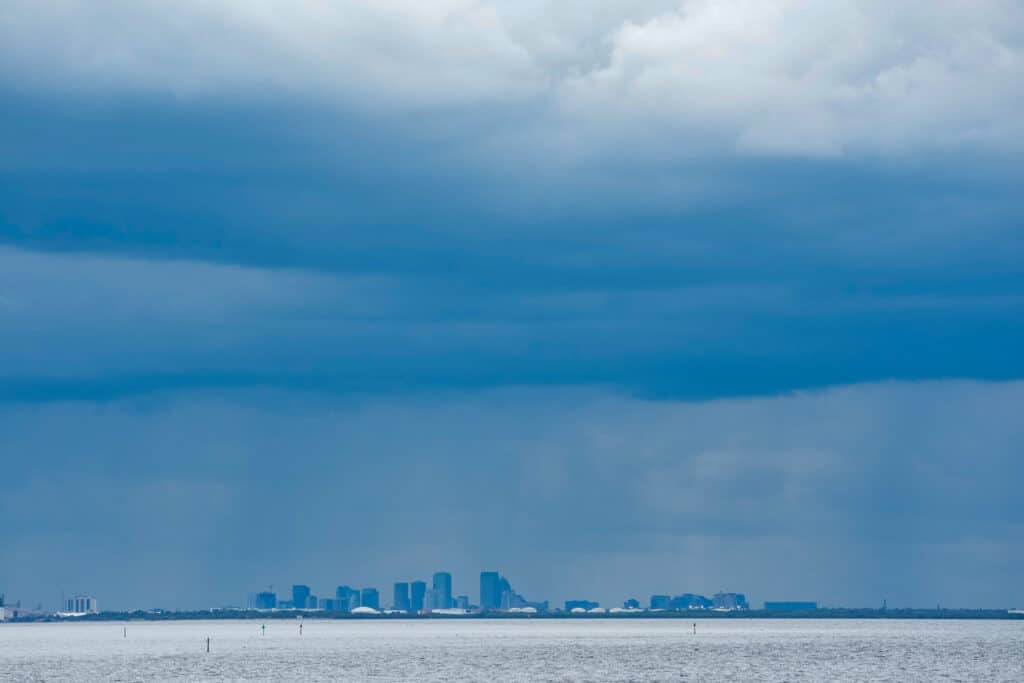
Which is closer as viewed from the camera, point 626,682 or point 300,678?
point 626,682

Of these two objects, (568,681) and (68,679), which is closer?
(568,681)

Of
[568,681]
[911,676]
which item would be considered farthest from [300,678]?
[911,676]

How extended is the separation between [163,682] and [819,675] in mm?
82547

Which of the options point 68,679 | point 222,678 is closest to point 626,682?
point 222,678

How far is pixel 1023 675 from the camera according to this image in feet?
646

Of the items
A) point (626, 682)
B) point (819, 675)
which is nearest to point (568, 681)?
point (626, 682)

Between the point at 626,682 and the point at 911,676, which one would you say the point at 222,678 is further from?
the point at 911,676

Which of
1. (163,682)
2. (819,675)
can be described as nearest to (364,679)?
(163,682)

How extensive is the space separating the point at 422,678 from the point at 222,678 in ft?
84.0

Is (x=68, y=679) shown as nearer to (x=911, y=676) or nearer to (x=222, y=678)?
(x=222, y=678)

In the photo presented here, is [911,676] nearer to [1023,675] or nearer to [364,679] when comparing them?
[1023,675]

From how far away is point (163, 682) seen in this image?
190m

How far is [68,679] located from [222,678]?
67.7 ft

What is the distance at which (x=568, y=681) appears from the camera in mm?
185000
